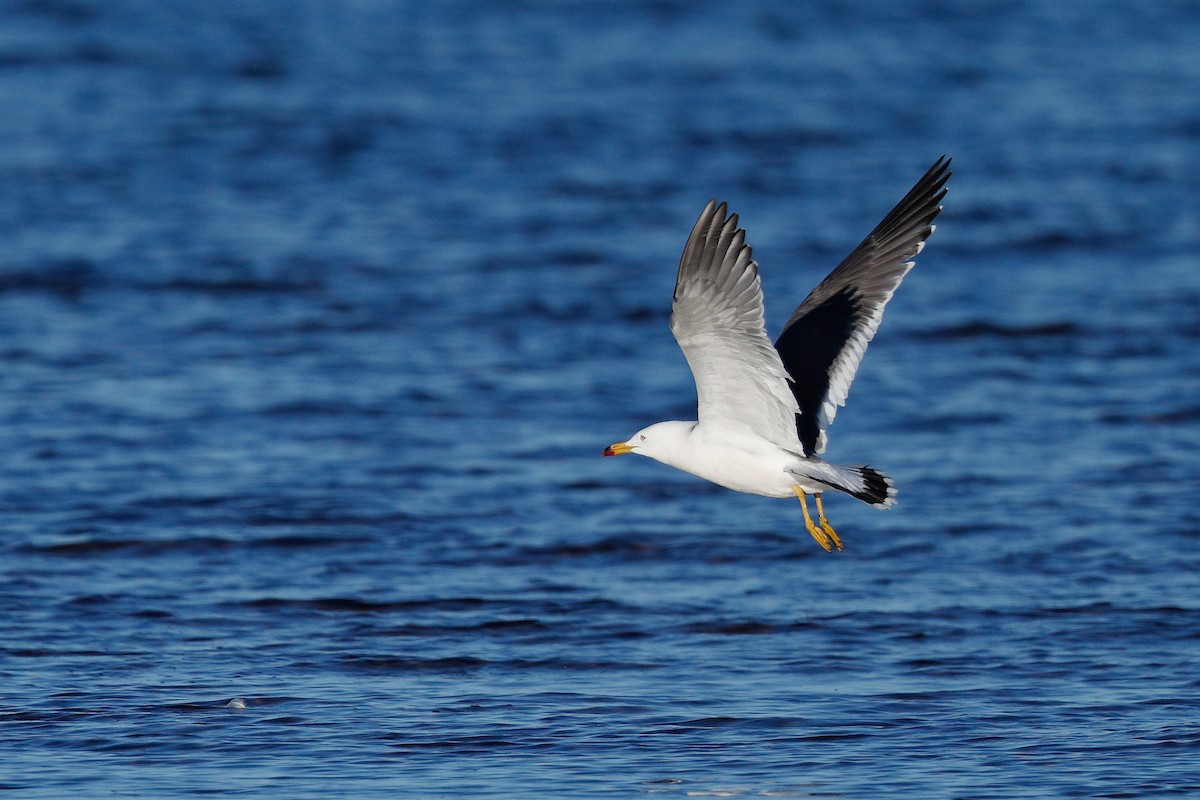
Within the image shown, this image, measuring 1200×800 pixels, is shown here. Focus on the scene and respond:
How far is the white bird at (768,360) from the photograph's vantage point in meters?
6.79

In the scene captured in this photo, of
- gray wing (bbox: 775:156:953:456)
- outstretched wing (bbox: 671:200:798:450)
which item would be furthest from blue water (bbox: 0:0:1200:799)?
outstretched wing (bbox: 671:200:798:450)

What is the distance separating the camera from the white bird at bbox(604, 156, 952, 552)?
679cm

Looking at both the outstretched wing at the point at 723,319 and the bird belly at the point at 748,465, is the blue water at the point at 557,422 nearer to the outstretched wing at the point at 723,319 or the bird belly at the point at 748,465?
the bird belly at the point at 748,465

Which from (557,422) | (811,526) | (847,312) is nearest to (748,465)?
(811,526)

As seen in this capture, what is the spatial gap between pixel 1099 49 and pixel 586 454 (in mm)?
16690

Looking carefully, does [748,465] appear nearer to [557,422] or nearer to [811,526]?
[811,526]

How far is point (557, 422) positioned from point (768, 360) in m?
5.59

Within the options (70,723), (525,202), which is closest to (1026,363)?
(525,202)

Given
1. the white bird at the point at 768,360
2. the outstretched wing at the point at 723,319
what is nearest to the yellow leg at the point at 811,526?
the white bird at the point at 768,360

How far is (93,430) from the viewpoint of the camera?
12156 mm

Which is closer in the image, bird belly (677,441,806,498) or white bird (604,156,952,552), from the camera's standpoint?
white bird (604,156,952,552)

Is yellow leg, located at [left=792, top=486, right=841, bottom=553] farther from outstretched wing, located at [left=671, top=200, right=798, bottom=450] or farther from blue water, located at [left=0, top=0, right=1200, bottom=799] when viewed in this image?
blue water, located at [left=0, top=0, right=1200, bottom=799]

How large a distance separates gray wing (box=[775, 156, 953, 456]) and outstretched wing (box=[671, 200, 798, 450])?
692mm

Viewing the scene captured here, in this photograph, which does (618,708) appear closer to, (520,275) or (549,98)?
(520,275)
